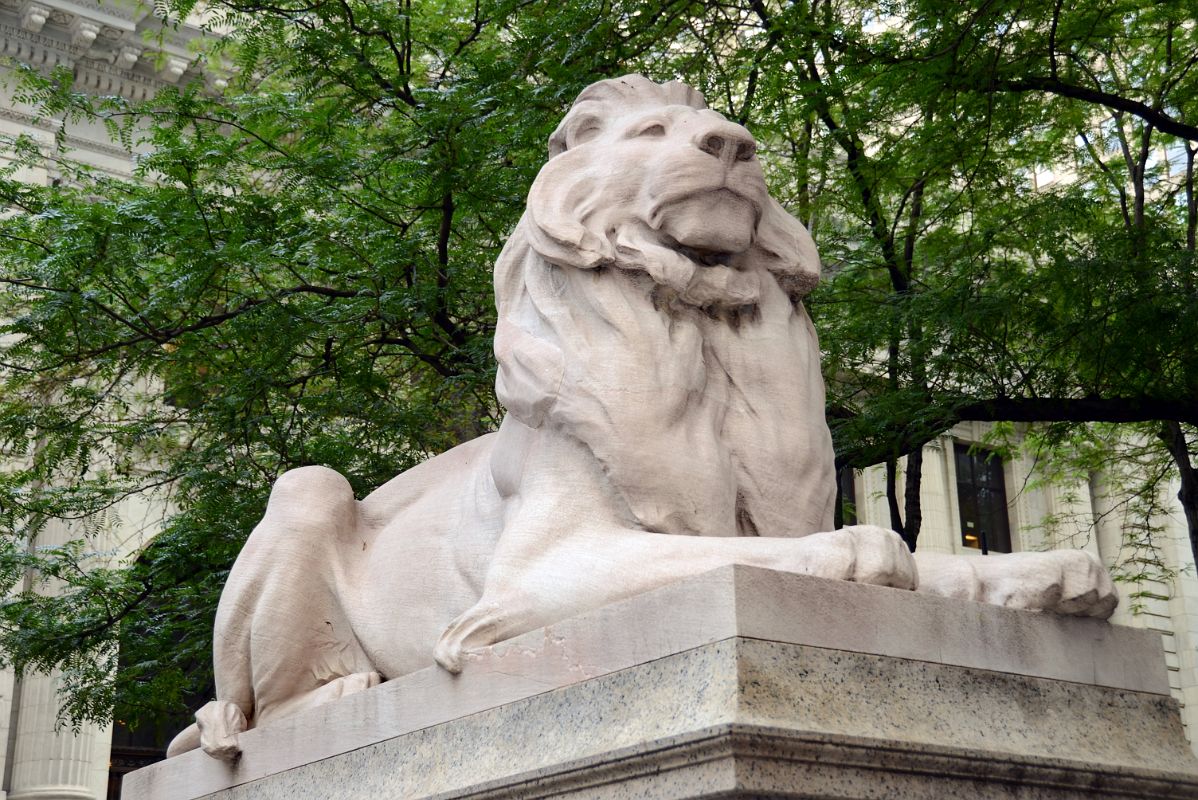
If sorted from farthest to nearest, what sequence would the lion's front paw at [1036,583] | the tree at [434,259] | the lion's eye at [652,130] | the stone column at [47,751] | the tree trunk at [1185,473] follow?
the stone column at [47,751] → the tree trunk at [1185,473] → the tree at [434,259] → the lion's eye at [652,130] → the lion's front paw at [1036,583]

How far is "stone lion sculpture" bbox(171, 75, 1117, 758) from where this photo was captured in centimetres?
384

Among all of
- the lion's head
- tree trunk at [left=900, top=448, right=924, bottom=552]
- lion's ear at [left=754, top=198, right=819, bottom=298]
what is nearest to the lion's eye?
the lion's head

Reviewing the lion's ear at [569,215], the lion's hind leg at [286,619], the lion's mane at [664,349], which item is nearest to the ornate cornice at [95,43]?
the lion's hind leg at [286,619]

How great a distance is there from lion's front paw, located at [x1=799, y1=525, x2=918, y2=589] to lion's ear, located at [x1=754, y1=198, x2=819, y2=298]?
1.22 meters

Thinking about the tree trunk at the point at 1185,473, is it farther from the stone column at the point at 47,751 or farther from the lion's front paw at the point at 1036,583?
the stone column at the point at 47,751

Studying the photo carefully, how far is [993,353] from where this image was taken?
1048 cm

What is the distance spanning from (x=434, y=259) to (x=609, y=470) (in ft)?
22.3

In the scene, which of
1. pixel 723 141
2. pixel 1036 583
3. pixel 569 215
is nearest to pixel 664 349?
pixel 569 215

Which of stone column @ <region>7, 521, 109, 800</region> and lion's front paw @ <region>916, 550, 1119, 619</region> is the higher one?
stone column @ <region>7, 521, 109, 800</region>

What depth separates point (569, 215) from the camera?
4.43 m

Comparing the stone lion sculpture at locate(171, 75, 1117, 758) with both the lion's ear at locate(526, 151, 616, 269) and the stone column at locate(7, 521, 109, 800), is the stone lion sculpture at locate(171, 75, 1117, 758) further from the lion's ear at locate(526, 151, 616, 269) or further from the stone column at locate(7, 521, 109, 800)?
the stone column at locate(7, 521, 109, 800)

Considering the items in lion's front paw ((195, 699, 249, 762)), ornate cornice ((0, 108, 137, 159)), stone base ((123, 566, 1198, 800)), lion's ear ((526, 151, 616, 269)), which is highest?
ornate cornice ((0, 108, 137, 159))

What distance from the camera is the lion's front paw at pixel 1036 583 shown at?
3.71 meters

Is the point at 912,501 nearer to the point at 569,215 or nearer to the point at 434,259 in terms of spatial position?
the point at 434,259
